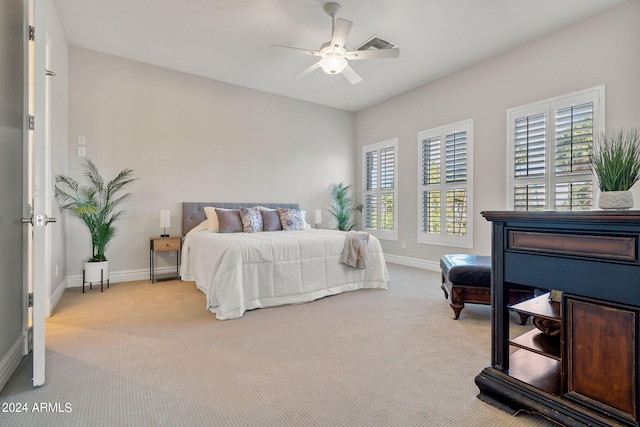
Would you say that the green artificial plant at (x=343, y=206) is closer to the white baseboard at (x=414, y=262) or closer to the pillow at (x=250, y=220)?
the white baseboard at (x=414, y=262)

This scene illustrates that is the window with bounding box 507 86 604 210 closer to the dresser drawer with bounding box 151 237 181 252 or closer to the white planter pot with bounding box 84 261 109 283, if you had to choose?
the dresser drawer with bounding box 151 237 181 252

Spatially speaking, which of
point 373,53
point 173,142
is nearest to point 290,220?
point 173,142

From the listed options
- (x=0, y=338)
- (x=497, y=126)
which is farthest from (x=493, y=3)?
(x=0, y=338)

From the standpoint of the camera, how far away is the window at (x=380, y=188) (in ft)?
20.1

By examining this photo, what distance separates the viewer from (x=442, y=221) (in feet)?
17.1

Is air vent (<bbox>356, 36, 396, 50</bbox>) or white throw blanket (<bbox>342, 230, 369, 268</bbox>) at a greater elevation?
air vent (<bbox>356, 36, 396, 50</bbox>)

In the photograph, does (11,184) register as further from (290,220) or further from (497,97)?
(497,97)

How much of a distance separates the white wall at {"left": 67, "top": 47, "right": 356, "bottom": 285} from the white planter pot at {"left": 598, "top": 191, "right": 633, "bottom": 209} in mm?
4856

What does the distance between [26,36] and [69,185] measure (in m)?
2.26

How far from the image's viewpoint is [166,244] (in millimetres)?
4480

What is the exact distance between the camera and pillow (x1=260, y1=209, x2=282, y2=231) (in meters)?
4.76

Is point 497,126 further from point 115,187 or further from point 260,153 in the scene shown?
point 115,187

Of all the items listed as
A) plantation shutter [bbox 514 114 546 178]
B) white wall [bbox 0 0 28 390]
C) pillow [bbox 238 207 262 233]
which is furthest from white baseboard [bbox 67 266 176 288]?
plantation shutter [bbox 514 114 546 178]

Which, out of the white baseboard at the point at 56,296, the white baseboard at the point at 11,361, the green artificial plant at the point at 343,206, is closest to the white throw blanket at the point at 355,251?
the green artificial plant at the point at 343,206
